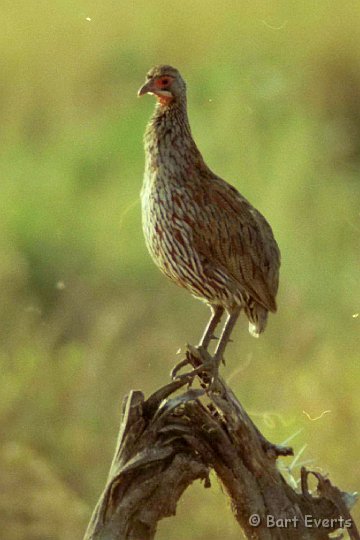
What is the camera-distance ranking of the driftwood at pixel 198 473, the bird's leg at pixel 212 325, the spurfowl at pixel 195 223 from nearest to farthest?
1. the driftwood at pixel 198 473
2. the spurfowl at pixel 195 223
3. the bird's leg at pixel 212 325

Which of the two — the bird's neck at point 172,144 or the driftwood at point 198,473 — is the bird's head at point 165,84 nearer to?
the bird's neck at point 172,144

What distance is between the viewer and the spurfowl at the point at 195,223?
2.64 m

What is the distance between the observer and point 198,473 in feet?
8.47

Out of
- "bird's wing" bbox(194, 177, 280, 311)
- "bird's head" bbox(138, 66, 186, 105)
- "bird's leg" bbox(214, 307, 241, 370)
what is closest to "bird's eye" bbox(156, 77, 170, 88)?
"bird's head" bbox(138, 66, 186, 105)

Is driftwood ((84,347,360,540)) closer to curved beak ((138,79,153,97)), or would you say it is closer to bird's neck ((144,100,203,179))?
bird's neck ((144,100,203,179))

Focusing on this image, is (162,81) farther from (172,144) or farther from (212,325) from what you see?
(212,325)

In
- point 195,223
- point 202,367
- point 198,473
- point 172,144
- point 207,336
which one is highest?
point 172,144

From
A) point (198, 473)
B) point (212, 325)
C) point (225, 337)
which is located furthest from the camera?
point (212, 325)

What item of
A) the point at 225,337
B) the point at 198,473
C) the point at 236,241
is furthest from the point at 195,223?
the point at 198,473

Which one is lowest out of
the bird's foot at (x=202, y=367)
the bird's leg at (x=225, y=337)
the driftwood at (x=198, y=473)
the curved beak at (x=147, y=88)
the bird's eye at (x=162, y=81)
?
the driftwood at (x=198, y=473)

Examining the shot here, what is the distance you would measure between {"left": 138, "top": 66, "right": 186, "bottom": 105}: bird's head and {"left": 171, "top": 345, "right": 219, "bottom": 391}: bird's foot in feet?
1.91

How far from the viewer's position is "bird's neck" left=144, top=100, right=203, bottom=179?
8.77ft

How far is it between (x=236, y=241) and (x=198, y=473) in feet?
1.76

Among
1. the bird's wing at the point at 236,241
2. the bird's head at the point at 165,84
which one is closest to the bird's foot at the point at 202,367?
the bird's wing at the point at 236,241
